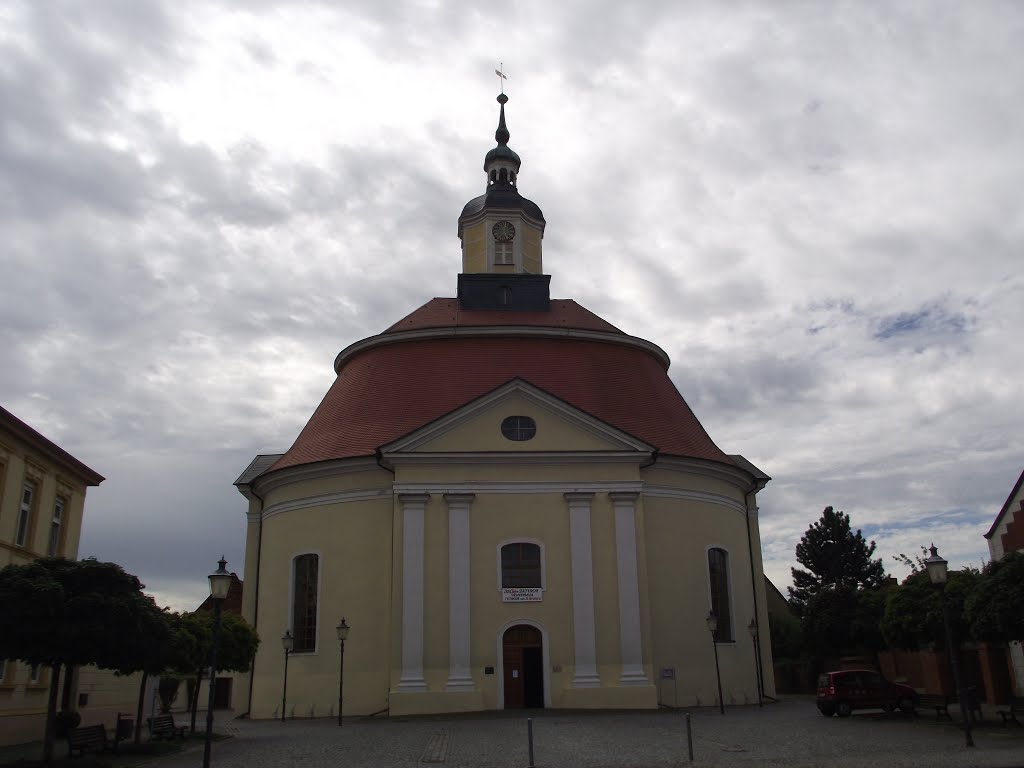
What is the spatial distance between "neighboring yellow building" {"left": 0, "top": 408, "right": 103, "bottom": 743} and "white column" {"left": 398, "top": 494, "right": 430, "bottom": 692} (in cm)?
973

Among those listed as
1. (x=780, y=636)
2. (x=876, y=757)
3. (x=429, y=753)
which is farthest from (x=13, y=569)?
(x=780, y=636)

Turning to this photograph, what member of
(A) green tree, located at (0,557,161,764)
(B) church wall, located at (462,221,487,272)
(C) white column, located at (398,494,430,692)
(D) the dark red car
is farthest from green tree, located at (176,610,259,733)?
(B) church wall, located at (462,221,487,272)

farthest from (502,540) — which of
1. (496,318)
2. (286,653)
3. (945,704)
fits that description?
(945,704)

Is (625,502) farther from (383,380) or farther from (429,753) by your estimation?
(429,753)

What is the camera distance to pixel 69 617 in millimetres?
17344

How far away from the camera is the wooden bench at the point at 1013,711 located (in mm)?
21438

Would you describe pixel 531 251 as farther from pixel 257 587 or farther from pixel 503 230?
pixel 257 587

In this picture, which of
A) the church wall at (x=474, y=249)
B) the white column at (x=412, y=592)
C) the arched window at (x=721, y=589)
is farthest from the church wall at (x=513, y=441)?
the church wall at (x=474, y=249)

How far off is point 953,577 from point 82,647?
70.4ft

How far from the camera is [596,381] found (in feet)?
112

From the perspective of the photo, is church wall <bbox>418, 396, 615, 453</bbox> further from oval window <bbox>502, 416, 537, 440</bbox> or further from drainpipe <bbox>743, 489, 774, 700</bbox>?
drainpipe <bbox>743, 489, 774, 700</bbox>

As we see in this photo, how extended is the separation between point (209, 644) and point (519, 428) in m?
11.5

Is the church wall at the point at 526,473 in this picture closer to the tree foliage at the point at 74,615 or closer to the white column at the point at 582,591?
the white column at the point at 582,591

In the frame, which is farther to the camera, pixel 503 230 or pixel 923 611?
pixel 503 230
